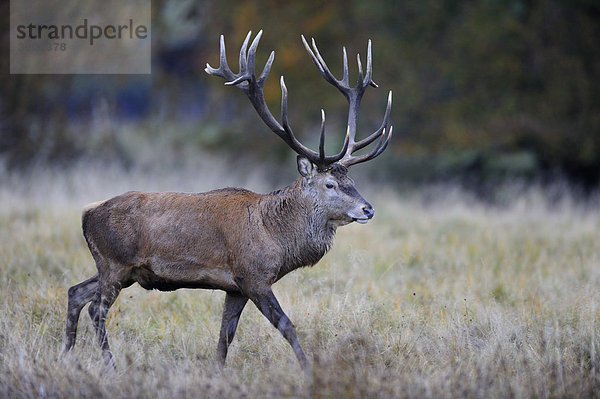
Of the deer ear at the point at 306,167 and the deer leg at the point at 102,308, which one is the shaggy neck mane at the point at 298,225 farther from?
the deer leg at the point at 102,308

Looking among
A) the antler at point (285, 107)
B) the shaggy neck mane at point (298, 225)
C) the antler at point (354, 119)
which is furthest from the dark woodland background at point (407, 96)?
the shaggy neck mane at point (298, 225)

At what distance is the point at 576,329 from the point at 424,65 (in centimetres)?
1149

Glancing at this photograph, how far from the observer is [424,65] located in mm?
17000

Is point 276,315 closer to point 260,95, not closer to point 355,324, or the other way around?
point 355,324

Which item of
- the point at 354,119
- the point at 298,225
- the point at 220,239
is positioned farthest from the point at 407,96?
the point at 220,239

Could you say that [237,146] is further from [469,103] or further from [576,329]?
A: [576,329]

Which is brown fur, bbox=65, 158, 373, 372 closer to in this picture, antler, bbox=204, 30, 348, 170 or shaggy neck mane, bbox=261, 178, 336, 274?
shaggy neck mane, bbox=261, 178, 336, 274

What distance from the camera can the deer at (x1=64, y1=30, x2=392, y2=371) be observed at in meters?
5.57

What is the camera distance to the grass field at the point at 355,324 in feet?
15.5

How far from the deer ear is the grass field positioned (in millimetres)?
1250

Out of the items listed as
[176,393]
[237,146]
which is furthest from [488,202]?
[176,393]

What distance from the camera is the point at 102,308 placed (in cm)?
573

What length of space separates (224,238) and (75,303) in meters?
1.35

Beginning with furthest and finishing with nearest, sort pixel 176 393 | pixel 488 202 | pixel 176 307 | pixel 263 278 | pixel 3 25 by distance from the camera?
pixel 488 202, pixel 3 25, pixel 176 307, pixel 263 278, pixel 176 393
